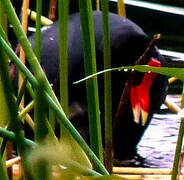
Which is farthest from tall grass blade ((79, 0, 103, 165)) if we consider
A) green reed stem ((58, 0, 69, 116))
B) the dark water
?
the dark water

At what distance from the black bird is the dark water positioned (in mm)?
51

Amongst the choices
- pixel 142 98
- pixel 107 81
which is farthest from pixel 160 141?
pixel 107 81

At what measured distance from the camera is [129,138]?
67.8 inches

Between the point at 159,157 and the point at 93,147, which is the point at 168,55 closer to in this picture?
the point at 159,157

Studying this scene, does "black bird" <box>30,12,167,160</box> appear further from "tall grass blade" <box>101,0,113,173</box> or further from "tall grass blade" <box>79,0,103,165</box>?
"tall grass blade" <box>79,0,103,165</box>

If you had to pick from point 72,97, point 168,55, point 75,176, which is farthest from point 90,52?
point 168,55

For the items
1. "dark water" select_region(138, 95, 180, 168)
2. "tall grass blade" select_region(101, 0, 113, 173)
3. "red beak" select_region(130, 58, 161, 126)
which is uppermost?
"tall grass blade" select_region(101, 0, 113, 173)

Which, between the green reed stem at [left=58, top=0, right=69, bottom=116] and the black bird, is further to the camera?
the black bird

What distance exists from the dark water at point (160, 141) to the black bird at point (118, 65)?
0.17 ft

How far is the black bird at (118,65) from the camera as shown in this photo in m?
1.58

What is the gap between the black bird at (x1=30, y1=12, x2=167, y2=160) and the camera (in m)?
1.58

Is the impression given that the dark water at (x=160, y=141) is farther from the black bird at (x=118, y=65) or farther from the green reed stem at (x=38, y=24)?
the green reed stem at (x=38, y=24)

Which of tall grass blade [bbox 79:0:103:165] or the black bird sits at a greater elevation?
tall grass blade [bbox 79:0:103:165]

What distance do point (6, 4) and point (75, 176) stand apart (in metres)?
0.20
